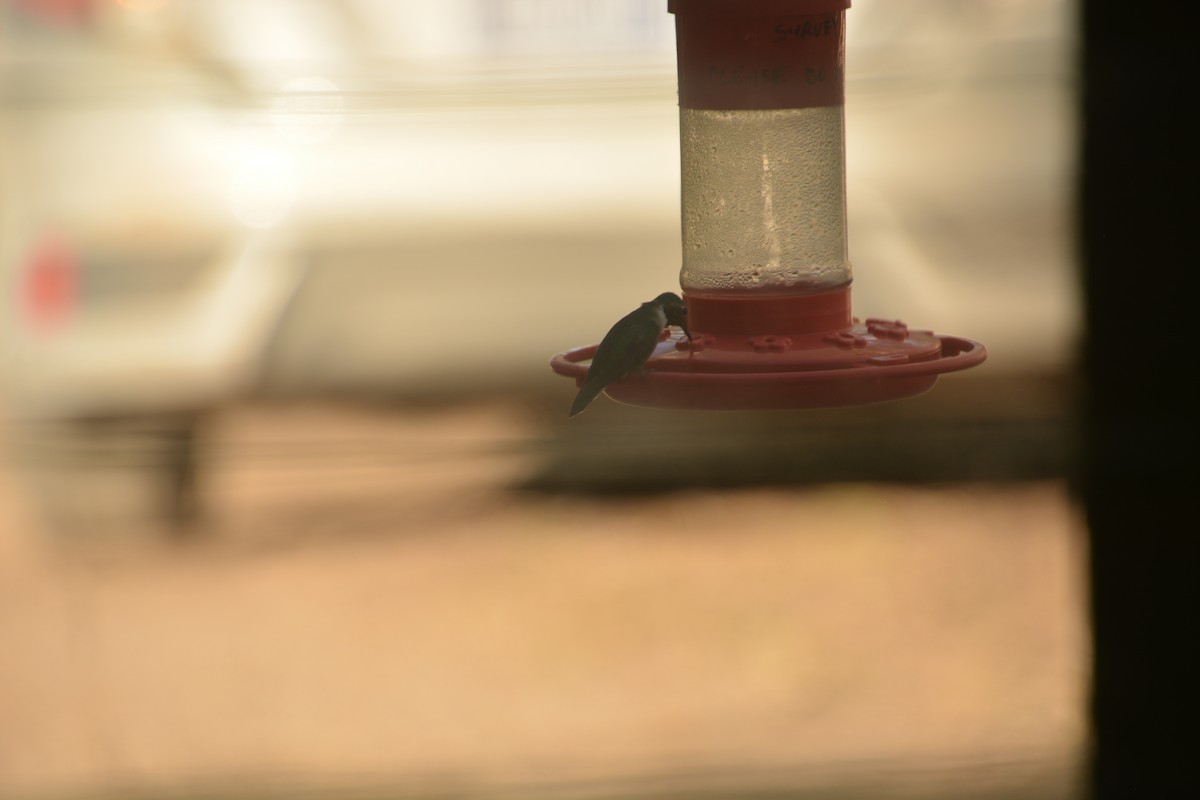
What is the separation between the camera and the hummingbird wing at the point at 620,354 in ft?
2.82

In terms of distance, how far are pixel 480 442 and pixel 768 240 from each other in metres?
2.16

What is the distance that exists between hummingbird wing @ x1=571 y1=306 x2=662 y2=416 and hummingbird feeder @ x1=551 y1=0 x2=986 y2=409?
27mm

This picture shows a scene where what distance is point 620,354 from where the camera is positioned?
862 mm

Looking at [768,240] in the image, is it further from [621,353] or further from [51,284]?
[51,284]

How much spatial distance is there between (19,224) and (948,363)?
2.20 m

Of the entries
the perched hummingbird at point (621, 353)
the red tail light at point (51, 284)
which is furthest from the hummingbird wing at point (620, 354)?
the red tail light at point (51, 284)

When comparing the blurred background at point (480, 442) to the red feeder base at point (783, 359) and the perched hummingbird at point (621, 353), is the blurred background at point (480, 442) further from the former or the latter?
the perched hummingbird at point (621, 353)

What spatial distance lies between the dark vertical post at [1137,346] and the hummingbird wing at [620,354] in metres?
0.52

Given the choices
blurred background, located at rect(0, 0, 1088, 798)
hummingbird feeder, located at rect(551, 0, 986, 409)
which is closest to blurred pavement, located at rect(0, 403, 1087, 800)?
blurred background, located at rect(0, 0, 1088, 798)

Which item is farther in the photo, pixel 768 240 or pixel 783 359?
pixel 768 240

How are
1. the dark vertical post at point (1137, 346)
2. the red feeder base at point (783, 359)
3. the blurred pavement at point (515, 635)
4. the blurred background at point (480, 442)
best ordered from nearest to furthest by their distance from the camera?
the red feeder base at point (783, 359) → the dark vertical post at point (1137, 346) → the blurred background at point (480, 442) → the blurred pavement at point (515, 635)

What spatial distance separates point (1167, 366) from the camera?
71.3 inches

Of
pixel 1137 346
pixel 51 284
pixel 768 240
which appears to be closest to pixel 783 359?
pixel 768 240

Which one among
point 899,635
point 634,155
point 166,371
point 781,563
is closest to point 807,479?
point 781,563
